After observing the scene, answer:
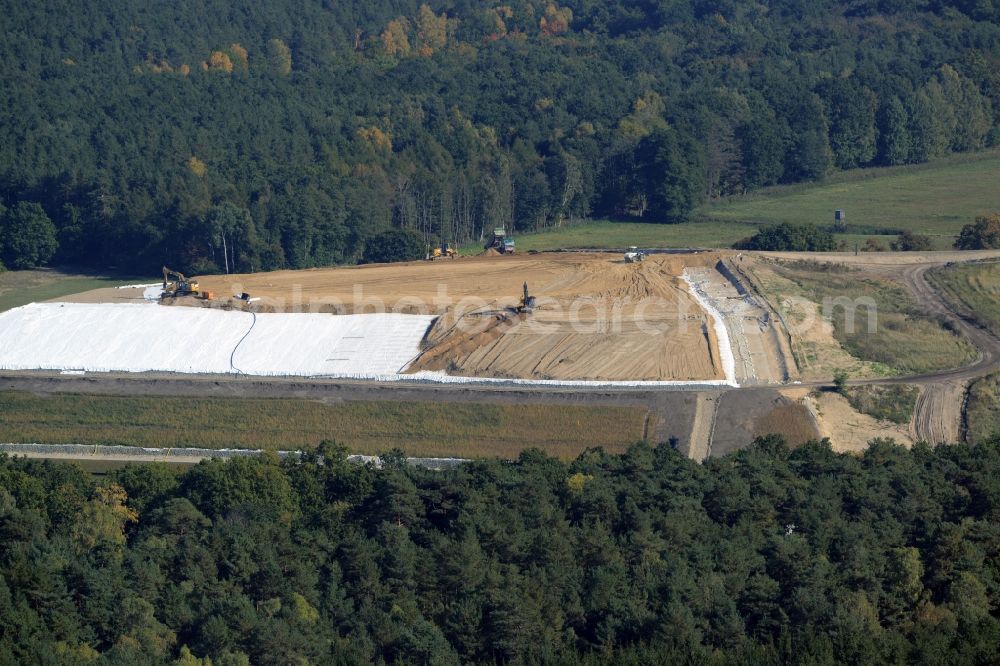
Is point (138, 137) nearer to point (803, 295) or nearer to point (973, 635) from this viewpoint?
point (803, 295)

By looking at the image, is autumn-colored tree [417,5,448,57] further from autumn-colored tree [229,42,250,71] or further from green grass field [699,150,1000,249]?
green grass field [699,150,1000,249]

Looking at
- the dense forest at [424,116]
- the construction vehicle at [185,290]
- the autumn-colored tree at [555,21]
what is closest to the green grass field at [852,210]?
the dense forest at [424,116]

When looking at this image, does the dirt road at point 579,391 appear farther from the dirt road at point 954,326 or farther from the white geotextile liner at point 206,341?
the white geotextile liner at point 206,341

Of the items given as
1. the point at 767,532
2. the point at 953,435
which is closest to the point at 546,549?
the point at 767,532

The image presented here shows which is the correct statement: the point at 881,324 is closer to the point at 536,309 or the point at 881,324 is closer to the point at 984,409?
the point at 984,409

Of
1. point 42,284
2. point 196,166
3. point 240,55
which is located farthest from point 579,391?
point 240,55

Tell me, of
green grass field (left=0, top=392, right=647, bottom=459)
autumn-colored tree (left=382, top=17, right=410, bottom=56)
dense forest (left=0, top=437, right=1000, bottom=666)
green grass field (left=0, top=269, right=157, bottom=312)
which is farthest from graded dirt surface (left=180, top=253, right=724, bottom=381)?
autumn-colored tree (left=382, top=17, right=410, bottom=56)

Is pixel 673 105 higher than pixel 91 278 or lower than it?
higher
